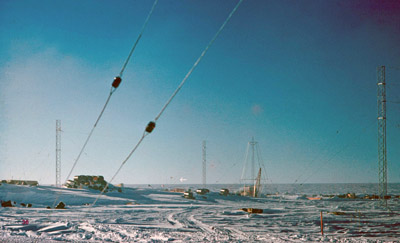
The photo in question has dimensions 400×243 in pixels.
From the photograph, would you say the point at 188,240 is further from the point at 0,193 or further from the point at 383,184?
the point at 0,193

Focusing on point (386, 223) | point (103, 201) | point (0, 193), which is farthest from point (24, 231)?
point (0, 193)

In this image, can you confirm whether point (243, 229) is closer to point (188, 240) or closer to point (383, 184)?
point (188, 240)

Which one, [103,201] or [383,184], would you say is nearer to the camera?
[383,184]

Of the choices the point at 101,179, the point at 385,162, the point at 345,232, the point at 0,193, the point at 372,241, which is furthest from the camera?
the point at 101,179

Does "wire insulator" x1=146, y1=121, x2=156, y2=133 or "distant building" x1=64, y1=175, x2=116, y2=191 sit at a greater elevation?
"wire insulator" x1=146, y1=121, x2=156, y2=133

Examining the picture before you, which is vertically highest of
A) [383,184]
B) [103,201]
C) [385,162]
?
[385,162]

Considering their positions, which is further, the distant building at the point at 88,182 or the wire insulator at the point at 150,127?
the distant building at the point at 88,182

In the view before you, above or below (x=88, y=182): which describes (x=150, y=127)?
above

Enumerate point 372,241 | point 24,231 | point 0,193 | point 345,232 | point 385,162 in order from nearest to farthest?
point 372,241
point 24,231
point 345,232
point 385,162
point 0,193

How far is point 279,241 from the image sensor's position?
58.9 ft

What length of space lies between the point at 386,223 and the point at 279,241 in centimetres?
1276

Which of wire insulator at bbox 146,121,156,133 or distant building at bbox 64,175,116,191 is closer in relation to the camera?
wire insulator at bbox 146,121,156,133

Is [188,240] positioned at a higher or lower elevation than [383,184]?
lower

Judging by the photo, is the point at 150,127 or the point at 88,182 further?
the point at 88,182
